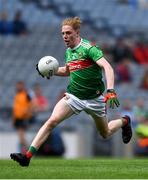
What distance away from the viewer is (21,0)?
26.9 metres

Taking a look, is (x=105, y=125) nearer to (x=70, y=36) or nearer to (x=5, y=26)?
(x=70, y=36)

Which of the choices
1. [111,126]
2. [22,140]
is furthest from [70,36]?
[22,140]

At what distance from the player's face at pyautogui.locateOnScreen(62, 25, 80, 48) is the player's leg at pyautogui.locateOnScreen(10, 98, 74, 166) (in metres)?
0.83

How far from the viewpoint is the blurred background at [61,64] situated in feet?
69.6

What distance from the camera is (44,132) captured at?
10.7m

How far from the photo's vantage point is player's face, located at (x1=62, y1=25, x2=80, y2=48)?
35.4 feet

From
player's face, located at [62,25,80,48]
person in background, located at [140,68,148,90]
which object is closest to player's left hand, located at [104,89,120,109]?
player's face, located at [62,25,80,48]

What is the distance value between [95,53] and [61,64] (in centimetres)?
1394

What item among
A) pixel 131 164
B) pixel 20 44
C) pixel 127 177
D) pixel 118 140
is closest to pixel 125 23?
pixel 20 44

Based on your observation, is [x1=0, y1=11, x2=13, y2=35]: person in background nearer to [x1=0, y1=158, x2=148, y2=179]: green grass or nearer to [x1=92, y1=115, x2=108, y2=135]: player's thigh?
[x1=92, y1=115, x2=108, y2=135]: player's thigh

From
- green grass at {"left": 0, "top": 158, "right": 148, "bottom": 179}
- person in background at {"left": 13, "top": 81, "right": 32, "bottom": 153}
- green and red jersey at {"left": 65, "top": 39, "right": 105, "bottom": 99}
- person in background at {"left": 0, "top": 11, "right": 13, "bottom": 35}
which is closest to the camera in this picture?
green grass at {"left": 0, "top": 158, "right": 148, "bottom": 179}

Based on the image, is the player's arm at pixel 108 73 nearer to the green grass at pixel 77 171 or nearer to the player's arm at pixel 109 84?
the player's arm at pixel 109 84

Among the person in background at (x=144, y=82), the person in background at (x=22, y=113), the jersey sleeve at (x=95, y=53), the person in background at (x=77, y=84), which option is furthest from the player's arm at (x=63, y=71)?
the person in background at (x=144, y=82)

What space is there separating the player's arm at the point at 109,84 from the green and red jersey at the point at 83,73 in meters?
0.40
